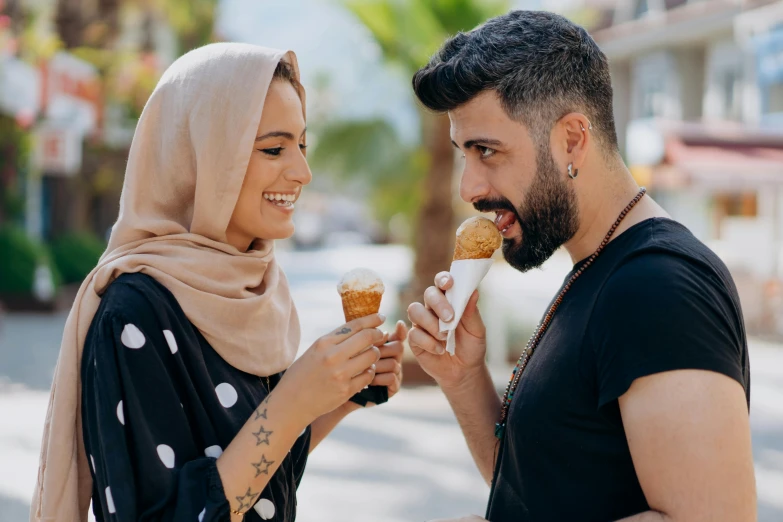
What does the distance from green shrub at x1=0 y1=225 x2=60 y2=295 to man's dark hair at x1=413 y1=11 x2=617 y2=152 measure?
1511 cm

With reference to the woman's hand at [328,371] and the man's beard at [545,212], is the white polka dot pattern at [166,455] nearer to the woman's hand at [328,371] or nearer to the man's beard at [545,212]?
the woman's hand at [328,371]

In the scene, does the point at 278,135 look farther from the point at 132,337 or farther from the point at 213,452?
the point at 213,452

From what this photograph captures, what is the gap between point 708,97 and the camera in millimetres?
20859

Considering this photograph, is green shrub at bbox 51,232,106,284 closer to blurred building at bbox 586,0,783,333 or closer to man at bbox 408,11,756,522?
blurred building at bbox 586,0,783,333

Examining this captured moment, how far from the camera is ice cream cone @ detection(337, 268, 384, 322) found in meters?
2.50

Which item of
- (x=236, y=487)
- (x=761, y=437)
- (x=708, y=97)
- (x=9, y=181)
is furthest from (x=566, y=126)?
(x=708, y=97)

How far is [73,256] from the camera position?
18.3 metres

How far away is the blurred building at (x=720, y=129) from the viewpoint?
15414mm

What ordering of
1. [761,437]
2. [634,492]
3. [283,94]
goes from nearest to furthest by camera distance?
1. [634,492]
2. [283,94]
3. [761,437]

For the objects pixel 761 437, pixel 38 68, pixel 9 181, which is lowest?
pixel 761 437

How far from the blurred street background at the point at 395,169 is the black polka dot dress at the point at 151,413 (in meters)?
1.13

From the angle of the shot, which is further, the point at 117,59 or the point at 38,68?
the point at 117,59

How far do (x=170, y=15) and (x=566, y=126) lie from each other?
1776 centimetres

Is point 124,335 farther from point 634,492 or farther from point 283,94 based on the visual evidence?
point 634,492
